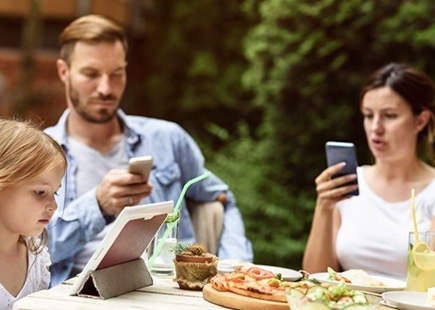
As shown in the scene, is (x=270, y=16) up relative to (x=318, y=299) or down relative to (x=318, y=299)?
up

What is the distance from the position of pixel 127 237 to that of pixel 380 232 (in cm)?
134

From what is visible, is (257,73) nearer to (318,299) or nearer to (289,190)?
(289,190)

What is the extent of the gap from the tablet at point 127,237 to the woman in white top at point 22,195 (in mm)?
242

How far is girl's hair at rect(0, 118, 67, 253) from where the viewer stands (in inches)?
94.4

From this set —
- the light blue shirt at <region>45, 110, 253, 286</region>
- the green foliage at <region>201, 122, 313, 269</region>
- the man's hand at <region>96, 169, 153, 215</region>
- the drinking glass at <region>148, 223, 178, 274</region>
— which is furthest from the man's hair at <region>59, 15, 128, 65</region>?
the green foliage at <region>201, 122, 313, 269</region>

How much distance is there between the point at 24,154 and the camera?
2.44m

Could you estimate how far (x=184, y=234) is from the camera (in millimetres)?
3615

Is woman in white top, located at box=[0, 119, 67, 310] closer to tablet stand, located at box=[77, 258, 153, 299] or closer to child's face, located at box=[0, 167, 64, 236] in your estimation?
child's face, located at box=[0, 167, 64, 236]

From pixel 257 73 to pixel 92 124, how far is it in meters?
3.14

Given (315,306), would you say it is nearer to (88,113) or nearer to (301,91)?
(88,113)

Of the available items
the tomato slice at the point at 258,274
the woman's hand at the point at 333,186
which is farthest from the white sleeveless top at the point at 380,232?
the tomato slice at the point at 258,274

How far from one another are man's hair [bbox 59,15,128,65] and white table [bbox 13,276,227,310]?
151 centimetres

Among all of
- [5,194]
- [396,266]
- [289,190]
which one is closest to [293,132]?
[289,190]

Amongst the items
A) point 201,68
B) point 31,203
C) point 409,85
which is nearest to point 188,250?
point 31,203
